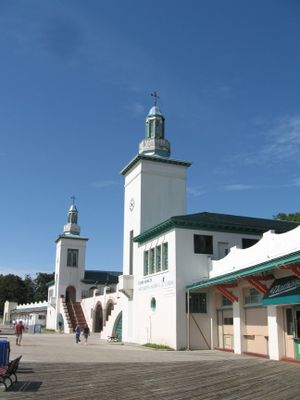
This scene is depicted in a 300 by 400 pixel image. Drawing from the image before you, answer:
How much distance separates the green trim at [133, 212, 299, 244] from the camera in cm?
2705

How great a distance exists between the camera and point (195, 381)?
12.7m

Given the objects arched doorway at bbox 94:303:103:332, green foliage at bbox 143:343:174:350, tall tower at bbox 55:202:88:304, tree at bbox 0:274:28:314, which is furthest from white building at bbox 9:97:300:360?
tree at bbox 0:274:28:314

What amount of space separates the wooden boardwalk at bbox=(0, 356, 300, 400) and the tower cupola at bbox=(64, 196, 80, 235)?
46568 mm

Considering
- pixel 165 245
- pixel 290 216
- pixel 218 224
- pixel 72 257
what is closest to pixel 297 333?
pixel 218 224

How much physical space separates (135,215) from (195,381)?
2265cm

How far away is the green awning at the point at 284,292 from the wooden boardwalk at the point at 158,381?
2209mm

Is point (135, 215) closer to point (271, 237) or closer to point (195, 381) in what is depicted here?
point (271, 237)

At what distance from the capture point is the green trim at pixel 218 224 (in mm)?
27048

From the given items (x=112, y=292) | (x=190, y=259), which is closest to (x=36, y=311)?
(x=112, y=292)

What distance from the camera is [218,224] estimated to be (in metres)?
27.4

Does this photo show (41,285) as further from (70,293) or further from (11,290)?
(70,293)

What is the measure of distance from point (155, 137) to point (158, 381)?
2640 cm

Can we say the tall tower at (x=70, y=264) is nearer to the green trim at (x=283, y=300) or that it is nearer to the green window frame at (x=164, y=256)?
the green window frame at (x=164, y=256)

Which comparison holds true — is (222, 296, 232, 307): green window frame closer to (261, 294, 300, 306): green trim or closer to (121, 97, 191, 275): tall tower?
(261, 294, 300, 306): green trim
